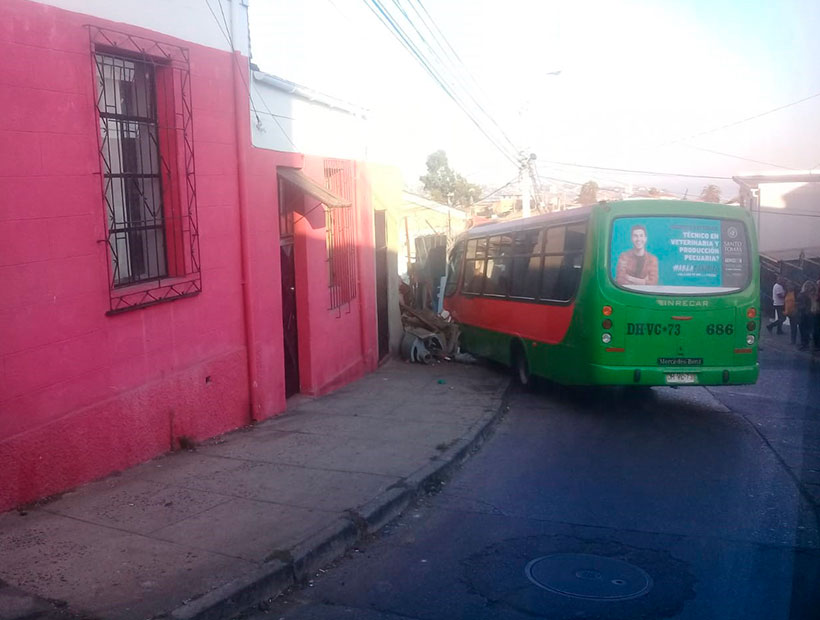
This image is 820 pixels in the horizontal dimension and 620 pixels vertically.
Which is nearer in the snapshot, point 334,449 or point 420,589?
point 420,589

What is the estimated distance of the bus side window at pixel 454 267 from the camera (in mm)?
16703

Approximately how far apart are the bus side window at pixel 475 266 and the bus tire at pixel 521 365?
1.93 metres

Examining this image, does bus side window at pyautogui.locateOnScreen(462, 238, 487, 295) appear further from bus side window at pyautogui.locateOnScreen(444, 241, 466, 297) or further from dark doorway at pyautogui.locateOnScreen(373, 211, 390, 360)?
dark doorway at pyautogui.locateOnScreen(373, 211, 390, 360)

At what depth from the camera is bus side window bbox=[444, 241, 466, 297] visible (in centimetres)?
1670

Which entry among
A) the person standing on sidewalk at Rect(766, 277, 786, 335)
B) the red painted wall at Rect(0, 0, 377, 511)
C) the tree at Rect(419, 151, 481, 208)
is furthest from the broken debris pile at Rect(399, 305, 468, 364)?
the tree at Rect(419, 151, 481, 208)

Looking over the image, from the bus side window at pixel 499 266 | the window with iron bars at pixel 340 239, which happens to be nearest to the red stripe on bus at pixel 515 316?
the bus side window at pixel 499 266

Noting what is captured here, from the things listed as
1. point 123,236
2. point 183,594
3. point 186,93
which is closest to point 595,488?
point 183,594

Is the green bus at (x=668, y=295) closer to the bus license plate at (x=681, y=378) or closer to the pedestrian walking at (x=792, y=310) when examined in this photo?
the bus license plate at (x=681, y=378)

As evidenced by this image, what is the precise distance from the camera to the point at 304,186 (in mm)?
10898

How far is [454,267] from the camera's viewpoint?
56.1 feet

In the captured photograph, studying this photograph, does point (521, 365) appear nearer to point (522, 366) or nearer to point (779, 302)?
point (522, 366)

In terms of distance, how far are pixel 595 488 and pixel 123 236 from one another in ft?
15.9

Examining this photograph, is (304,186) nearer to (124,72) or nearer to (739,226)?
(124,72)

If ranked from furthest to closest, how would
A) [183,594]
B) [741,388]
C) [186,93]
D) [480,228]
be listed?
[480,228] < [741,388] < [186,93] < [183,594]
